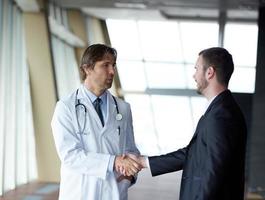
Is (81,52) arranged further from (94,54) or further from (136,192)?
(94,54)

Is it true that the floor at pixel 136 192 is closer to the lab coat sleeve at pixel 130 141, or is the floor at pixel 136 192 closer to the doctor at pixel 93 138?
the lab coat sleeve at pixel 130 141

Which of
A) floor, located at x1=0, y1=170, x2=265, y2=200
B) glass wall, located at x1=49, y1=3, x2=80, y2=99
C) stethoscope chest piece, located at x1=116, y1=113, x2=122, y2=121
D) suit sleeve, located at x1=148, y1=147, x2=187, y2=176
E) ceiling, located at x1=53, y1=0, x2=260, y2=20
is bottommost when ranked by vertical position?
floor, located at x1=0, y1=170, x2=265, y2=200

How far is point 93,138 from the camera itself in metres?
2.65

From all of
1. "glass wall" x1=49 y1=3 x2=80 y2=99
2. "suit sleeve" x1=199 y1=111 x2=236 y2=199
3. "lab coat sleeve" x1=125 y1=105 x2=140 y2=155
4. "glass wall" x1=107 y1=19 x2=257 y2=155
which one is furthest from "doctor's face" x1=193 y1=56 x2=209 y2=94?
"glass wall" x1=107 y1=19 x2=257 y2=155

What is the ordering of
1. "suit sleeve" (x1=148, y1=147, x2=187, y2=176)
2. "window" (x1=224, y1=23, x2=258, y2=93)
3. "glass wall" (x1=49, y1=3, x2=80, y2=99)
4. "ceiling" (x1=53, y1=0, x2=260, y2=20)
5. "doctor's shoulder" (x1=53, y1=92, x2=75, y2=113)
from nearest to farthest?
"doctor's shoulder" (x1=53, y1=92, x2=75, y2=113) < "suit sleeve" (x1=148, y1=147, x2=187, y2=176) < "ceiling" (x1=53, y1=0, x2=260, y2=20) < "glass wall" (x1=49, y1=3, x2=80, y2=99) < "window" (x1=224, y1=23, x2=258, y2=93)

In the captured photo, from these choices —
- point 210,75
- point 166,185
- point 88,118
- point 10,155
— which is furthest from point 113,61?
point 166,185

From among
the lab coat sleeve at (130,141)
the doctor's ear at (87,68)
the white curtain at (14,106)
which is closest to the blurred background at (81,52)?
the white curtain at (14,106)

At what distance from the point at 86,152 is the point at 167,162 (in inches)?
20.8

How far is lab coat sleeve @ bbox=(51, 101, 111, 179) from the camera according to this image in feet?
8.46

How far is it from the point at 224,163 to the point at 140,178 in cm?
989

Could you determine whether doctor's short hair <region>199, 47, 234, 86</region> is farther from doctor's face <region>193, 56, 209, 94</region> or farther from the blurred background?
the blurred background

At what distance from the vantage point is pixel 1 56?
27.6 feet

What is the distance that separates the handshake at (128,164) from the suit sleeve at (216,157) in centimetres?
52

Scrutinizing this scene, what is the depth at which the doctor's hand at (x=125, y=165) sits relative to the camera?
8.61 ft
